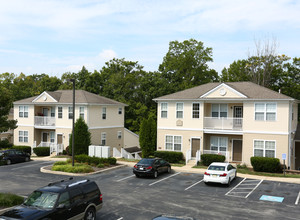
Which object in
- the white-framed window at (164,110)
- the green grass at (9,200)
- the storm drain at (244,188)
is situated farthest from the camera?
the white-framed window at (164,110)

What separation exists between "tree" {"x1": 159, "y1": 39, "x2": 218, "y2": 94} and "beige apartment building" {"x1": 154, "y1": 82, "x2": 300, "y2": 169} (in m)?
28.3

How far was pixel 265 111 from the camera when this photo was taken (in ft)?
88.9

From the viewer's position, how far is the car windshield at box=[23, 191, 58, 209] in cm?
1094

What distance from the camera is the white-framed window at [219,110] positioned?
3050cm

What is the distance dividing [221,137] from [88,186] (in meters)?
Result: 20.5

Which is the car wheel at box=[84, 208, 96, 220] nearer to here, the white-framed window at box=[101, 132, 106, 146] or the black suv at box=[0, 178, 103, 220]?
the black suv at box=[0, 178, 103, 220]

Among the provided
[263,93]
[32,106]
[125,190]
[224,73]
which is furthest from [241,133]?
[224,73]

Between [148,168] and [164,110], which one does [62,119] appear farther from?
[148,168]

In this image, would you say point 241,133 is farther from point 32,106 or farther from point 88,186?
point 32,106

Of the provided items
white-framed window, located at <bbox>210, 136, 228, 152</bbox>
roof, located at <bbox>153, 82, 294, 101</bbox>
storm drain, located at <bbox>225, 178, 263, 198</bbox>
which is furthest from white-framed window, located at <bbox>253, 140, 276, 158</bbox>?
storm drain, located at <bbox>225, 178, 263, 198</bbox>

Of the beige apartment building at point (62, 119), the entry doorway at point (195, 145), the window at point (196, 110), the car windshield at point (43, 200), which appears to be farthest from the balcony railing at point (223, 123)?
the car windshield at point (43, 200)

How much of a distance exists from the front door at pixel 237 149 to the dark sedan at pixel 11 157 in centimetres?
2144

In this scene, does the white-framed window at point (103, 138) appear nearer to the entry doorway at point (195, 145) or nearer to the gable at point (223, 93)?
the entry doorway at point (195, 145)

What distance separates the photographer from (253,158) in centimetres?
2598
